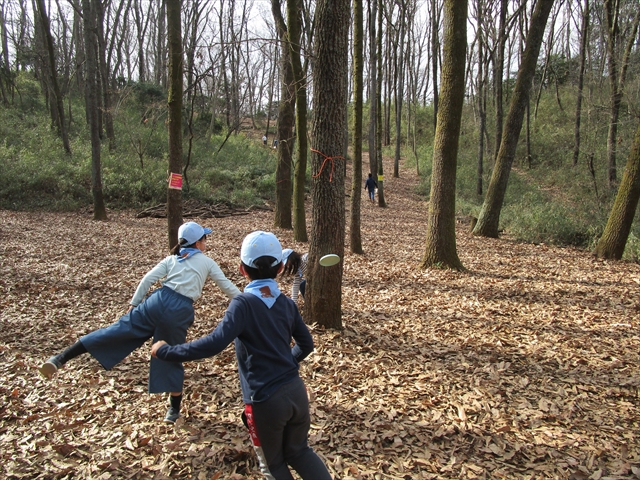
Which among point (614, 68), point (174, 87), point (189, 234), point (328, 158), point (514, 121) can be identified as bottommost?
point (189, 234)

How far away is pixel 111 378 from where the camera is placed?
14.3 ft

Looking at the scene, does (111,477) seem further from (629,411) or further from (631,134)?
(631,134)

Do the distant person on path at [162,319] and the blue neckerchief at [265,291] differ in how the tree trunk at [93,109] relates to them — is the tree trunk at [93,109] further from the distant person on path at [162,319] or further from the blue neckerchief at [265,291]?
the blue neckerchief at [265,291]

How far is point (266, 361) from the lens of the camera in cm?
224

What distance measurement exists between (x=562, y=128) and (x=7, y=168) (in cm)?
3019

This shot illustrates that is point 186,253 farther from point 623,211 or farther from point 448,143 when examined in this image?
point 623,211

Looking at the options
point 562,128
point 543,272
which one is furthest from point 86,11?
point 562,128

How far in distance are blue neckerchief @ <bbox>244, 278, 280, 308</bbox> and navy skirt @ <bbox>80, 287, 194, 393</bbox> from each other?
A: 135 centimetres

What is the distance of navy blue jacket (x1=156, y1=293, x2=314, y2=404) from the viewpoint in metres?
2.20

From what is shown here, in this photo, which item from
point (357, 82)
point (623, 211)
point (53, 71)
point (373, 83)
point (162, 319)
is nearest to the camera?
point (162, 319)

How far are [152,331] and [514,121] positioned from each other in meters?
11.6

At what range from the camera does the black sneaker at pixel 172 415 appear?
11.8 feet

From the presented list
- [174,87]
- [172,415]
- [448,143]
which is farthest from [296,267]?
[448,143]

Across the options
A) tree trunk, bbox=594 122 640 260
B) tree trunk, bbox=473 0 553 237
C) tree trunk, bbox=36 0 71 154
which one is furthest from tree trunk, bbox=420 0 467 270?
tree trunk, bbox=36 0 71 154
